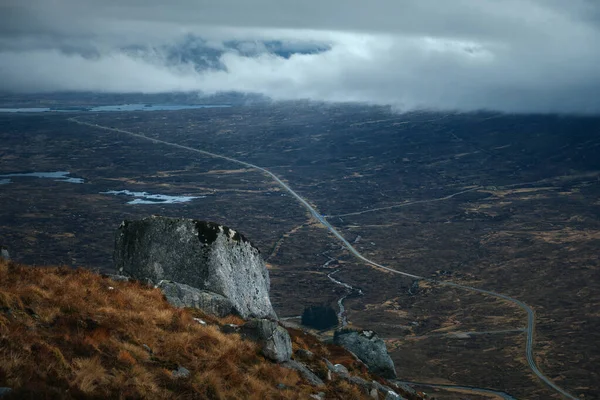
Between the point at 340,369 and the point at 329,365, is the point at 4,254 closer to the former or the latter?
the point at 329,365

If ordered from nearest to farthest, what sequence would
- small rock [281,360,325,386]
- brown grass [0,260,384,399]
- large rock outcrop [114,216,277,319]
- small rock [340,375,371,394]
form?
brown grass [0,260,384,399] → small rock [281,360,325,386] → small rock [340,375,371,394] → large rock outcrop [114,216,277,319]

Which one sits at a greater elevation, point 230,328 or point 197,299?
point 230,328

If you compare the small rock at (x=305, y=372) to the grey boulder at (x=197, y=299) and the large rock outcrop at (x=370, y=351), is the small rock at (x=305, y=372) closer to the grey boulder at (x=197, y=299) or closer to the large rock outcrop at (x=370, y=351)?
the grey boulder at (x=197, y=299)

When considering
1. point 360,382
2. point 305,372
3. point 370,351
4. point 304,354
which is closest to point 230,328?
point 304,354

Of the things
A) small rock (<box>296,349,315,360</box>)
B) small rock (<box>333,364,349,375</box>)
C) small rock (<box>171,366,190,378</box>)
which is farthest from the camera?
small rock (<box>333,364,349,375</box>)

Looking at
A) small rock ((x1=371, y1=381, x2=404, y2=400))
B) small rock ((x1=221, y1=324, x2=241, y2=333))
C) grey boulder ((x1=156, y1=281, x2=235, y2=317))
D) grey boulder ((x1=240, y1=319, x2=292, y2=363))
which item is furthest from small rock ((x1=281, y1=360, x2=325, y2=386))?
grey boulder ((x1=156, y1=281, x2=235, y2=317))

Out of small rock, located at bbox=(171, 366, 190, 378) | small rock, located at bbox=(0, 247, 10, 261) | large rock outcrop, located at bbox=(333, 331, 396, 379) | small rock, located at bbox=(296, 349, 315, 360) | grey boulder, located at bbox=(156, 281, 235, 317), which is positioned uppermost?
small rock, located at bbox=(0, 247, 10, 261)

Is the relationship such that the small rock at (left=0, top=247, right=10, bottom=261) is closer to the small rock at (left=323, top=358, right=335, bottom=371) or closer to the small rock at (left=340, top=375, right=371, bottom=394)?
the small rock at (left=323, top=358, right=335, bottom=371)
